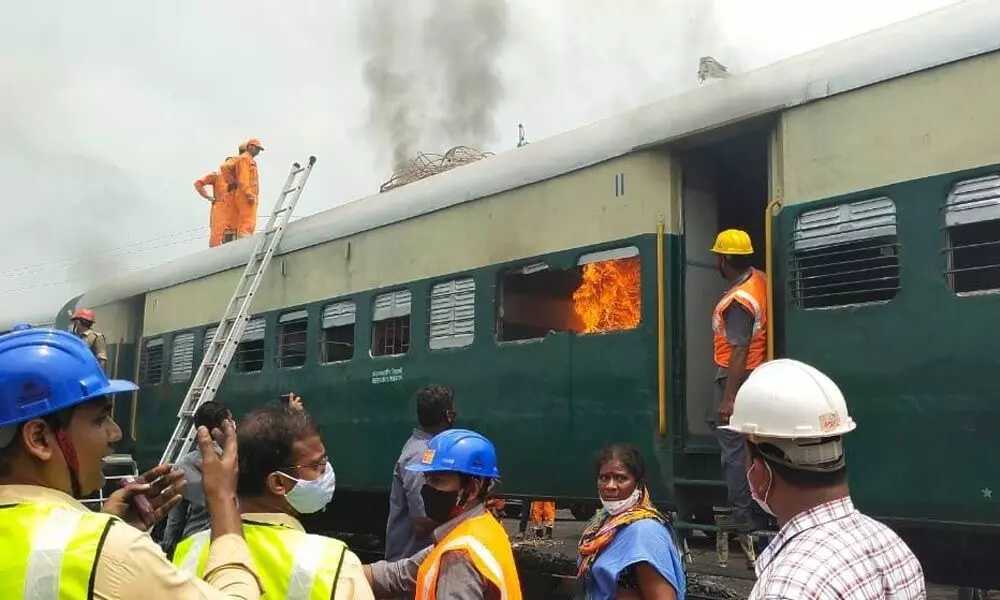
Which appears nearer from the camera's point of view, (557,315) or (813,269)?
(813,269)

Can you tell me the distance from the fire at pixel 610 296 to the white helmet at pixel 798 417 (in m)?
3.74

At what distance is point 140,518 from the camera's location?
6.88ft

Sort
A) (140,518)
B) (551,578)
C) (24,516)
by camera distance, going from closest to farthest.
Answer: (24,516) → (140,518) → (551,578)

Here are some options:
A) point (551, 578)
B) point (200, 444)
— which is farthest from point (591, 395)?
point (200, 444)

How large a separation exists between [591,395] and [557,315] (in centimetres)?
111

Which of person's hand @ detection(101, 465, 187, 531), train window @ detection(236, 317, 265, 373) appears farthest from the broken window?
person's hand @ detection(101, 465, 187, 531)

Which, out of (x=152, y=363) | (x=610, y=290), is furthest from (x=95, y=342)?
(x=610, y=290)

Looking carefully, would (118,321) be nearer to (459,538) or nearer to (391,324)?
(391,324)

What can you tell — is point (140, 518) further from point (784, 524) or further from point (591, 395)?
point (591, 395)

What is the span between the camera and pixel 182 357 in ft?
33.9

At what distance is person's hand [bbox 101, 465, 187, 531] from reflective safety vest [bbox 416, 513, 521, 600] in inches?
→ 35.2

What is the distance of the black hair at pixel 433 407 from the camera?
4.51m

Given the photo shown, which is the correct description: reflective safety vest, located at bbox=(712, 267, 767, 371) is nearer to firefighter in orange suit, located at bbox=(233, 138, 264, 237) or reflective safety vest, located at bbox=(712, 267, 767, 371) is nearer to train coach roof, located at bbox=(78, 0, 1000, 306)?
train coach roof, located at bbox=(78, 0, 1000, 306)

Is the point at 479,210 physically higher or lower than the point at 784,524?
higher
